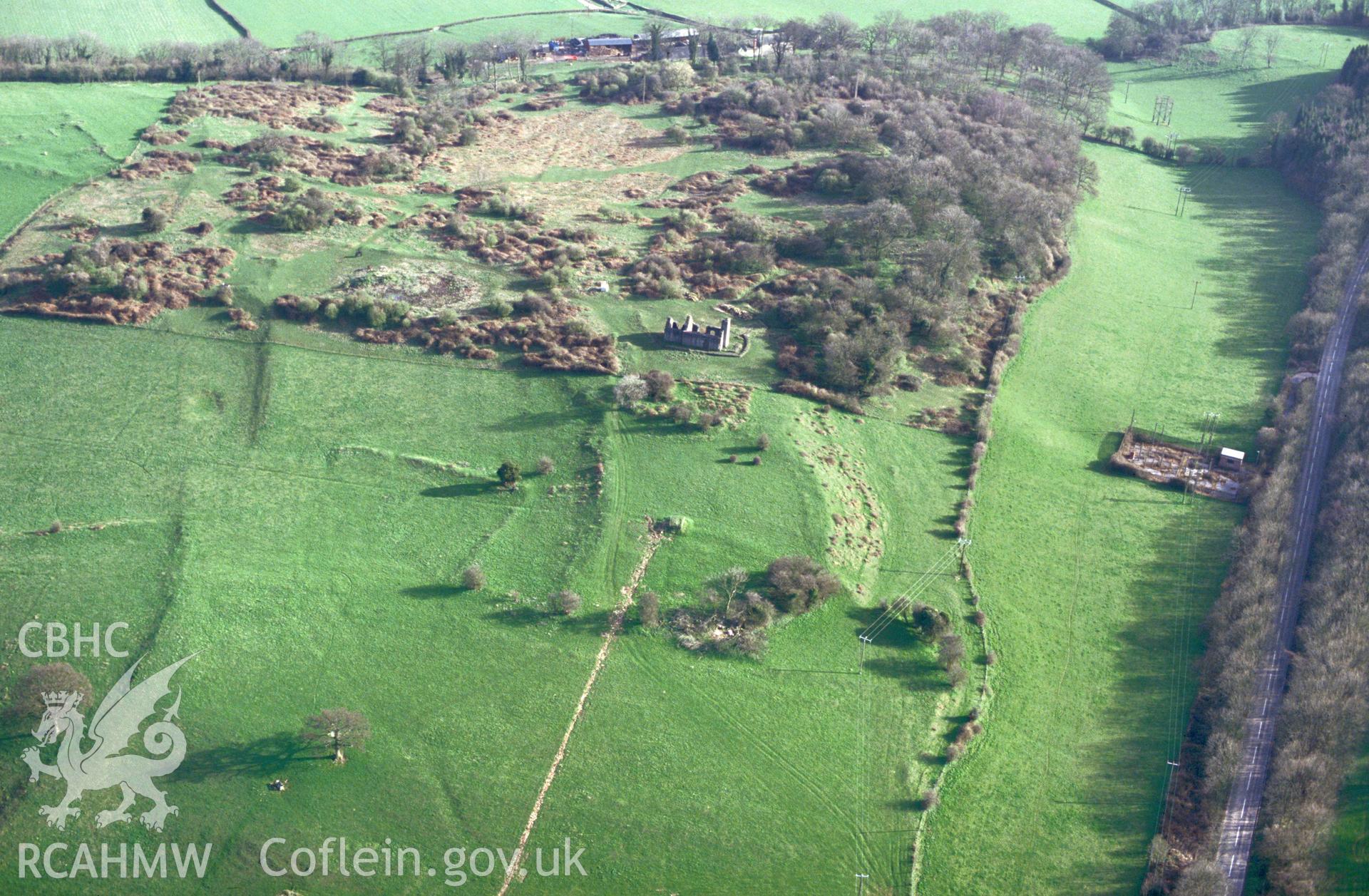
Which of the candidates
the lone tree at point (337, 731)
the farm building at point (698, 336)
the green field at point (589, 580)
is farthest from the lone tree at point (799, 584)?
the farm building at point (698, 336)

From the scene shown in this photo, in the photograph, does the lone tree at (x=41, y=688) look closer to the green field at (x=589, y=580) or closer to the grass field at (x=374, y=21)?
the green field at (x=589, y=580)

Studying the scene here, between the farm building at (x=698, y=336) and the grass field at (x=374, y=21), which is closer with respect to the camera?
the farm building at (x=698, y=336)

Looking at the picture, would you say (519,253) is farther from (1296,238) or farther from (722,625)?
(1296,238)

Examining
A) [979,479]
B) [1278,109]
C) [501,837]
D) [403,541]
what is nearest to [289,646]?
[403,541]

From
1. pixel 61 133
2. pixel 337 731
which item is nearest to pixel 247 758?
pixel 337 731

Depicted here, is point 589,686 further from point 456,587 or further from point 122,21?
point 122,21

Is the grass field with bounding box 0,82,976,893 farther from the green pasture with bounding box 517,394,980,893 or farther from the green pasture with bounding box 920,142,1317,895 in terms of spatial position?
the green pasture with bounding box 920,142,1317,895
